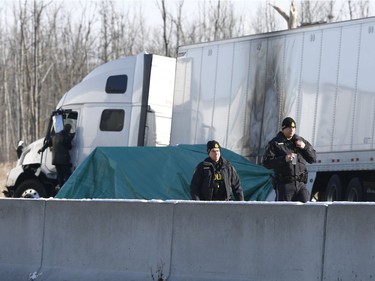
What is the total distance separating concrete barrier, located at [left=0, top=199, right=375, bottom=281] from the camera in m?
9.41

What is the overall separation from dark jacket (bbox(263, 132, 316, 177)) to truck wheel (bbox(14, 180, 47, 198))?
389 inches

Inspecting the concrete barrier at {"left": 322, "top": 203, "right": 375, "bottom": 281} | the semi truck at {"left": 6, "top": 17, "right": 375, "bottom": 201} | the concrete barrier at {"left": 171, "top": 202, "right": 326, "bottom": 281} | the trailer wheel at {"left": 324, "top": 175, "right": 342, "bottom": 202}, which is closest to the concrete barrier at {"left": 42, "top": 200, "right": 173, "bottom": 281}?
the concrete barrier at {"left": 171, "top": 202, "right": 326, "bottom": 281}

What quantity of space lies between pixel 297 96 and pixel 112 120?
470cm

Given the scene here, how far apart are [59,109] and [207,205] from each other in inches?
516

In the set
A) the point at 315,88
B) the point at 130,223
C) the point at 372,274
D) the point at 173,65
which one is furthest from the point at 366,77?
the point at 372,274

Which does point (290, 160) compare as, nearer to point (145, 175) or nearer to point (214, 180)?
point (214, 180)

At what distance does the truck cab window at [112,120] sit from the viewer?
2248 cm

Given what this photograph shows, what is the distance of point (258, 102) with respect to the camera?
66.0 feet

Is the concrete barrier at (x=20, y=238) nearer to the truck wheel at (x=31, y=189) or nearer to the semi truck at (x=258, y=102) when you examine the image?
the semi truck at (x=258, y=102)

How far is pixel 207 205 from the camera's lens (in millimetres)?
10562

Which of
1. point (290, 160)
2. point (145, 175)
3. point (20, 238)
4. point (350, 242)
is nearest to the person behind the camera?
point (350, 242)

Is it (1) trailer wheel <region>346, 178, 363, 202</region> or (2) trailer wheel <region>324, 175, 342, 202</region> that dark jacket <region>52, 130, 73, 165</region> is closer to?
(2) trailer wheel <region>324, 175, 342, 202</region>

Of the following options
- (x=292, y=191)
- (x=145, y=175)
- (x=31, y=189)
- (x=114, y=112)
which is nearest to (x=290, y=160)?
(x=292, y=191)

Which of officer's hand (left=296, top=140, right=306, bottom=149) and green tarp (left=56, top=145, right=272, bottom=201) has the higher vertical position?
officer's hand (left=296, top=140, right=306, bottom=149)
